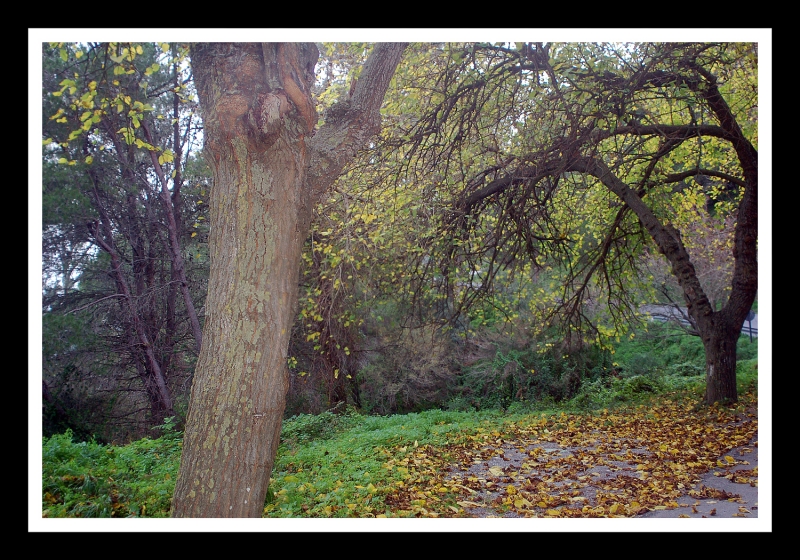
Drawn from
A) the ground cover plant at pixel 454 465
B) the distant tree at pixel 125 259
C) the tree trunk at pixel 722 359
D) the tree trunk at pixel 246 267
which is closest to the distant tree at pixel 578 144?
the tree trunk at pixel 722 359

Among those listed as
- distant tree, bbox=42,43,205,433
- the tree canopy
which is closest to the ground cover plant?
the tree canopy

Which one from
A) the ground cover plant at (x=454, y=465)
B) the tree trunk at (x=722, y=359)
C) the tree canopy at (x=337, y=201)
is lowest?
the ground cover plant at (x=454, y=465)

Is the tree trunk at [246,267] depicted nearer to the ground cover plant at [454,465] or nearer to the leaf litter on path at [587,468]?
the ground cover plant at [454,465]

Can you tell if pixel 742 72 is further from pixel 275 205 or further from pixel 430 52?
pixel 275 205

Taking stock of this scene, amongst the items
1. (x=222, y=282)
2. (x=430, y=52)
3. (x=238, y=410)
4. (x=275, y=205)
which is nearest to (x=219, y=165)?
(x=275, y=205)

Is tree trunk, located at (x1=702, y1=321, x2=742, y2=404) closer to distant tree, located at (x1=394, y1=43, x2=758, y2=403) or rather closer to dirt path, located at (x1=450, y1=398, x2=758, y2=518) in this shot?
distant tree, located at (x1=394, y1=43, x2=758, y2=403)

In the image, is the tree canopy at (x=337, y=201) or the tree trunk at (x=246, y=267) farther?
the tree canopy at (x=337, y=201)

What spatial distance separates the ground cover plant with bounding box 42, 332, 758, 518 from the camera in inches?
139

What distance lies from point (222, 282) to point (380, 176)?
9.07 ft

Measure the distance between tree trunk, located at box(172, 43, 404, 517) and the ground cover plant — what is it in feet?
3.43

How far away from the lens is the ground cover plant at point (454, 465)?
3525 mm

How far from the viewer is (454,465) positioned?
479cm

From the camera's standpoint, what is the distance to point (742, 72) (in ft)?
17.2

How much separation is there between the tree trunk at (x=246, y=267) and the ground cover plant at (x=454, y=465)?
3.43 feet
